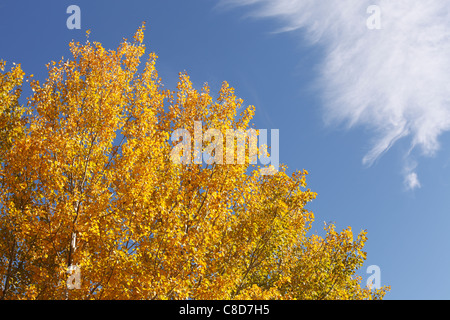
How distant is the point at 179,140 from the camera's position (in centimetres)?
1486

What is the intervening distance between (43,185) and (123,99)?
187 inches

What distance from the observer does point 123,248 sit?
11797mm

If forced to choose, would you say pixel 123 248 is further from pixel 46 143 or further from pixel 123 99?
pixel 123 99

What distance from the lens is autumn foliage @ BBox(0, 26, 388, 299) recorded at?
11484mm

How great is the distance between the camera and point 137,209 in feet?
39.4

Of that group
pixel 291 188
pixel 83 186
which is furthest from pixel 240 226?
pixel 83 186

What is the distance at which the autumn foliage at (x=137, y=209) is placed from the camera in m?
11.5
